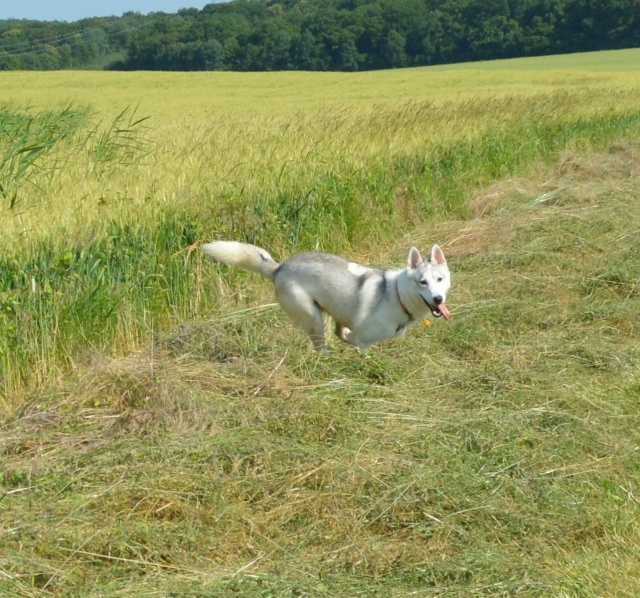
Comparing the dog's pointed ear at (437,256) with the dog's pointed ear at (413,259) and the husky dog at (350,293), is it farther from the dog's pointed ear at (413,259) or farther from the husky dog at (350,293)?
the dog's pointed ear at (413,259)

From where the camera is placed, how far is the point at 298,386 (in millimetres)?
5562

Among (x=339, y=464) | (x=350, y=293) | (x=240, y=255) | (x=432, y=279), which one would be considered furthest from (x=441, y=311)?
(x=339, y=464)

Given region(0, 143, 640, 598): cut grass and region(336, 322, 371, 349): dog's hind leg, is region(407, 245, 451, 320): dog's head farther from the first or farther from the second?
region(336, 322, 371, 349): dog's hind leg

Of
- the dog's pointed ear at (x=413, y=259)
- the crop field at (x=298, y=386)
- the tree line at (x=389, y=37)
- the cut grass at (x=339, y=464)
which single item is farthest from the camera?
the tree line at (x=389, y=37)

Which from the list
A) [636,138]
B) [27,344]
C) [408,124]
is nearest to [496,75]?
[636,138]

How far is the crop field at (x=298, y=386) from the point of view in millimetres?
3766

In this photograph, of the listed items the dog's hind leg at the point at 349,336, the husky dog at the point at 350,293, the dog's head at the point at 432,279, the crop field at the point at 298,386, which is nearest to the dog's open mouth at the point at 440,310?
the dog's head at the point at 432,279

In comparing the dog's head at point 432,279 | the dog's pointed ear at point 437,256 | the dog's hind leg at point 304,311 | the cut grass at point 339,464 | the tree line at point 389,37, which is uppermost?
the tree line at point 389,37

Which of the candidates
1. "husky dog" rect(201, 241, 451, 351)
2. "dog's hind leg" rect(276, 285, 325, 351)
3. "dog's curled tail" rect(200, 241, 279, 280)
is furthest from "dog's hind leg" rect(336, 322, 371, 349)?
"dog's curled tail" rect(200, 241, 279, 280)

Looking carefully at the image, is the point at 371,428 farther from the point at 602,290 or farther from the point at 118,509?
the point at 602,290

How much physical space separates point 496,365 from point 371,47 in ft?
214

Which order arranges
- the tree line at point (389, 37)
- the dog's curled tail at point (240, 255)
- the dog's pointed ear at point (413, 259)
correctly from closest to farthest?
the dog's pointed ear at point (413, 259), the dog's curled tail at point (240, 255), the tree line at point (389, 37)

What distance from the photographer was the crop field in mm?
3766

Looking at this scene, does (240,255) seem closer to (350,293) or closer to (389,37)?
(350,293)
